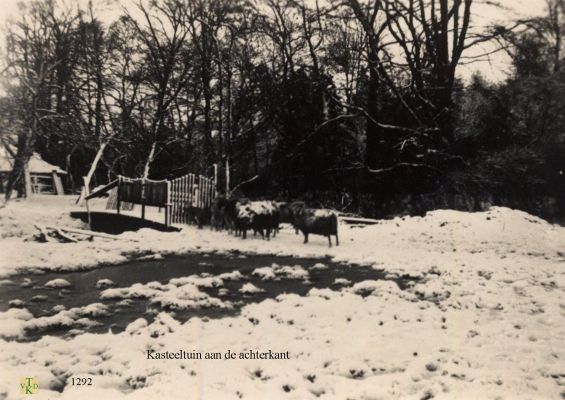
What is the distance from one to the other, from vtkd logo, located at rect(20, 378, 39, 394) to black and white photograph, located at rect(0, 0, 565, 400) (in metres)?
0.02

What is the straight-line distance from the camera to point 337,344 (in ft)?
15.9

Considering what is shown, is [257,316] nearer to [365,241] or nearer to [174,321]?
[174,321]

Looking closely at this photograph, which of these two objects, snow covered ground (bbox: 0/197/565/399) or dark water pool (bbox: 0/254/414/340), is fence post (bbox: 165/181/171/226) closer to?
dark water pool (bbox: 0/254/414/340)

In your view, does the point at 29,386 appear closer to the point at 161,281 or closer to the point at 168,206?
the point at 161,281

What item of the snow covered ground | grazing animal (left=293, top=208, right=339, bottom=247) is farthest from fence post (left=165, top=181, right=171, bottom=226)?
the snow covered ground

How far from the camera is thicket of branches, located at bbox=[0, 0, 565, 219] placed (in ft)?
40.3

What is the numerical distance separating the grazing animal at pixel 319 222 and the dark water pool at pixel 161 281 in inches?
72.4

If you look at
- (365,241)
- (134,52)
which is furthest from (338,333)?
(134,52)

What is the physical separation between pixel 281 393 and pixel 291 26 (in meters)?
23.2

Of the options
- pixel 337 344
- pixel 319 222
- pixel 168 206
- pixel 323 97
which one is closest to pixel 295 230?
pixel 319 222

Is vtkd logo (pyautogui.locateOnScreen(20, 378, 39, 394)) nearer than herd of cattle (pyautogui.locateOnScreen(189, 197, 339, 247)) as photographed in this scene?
Yes

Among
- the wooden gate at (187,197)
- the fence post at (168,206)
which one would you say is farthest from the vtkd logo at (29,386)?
the wooden gate at (187,197)

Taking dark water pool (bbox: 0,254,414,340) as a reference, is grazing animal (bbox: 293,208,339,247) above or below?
above

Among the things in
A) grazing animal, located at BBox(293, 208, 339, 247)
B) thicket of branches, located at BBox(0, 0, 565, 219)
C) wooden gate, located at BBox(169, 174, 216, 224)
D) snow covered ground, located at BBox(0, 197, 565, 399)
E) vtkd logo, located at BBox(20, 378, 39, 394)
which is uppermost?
thicket of branches, located at BBox(0, 0, 565, 219)
